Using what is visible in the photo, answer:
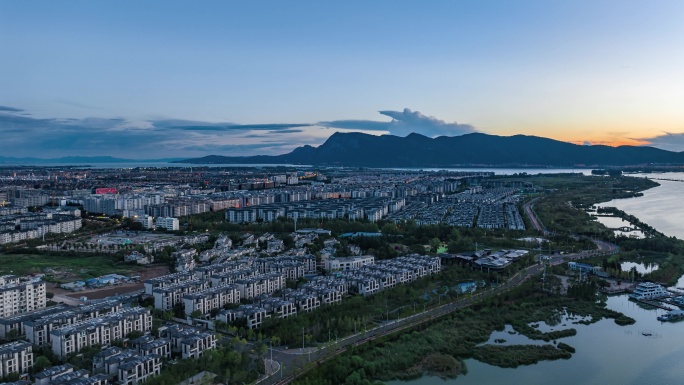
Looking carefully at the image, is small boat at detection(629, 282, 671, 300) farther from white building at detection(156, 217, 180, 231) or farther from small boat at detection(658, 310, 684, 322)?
white building at detection(156, 217, 180, 231)

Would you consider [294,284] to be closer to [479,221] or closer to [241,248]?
[241,248]

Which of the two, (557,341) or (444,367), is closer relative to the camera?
(444,367)

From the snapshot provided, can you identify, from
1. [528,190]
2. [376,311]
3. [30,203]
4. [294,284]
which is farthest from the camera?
[528,190]

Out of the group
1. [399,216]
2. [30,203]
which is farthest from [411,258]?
[30,203]

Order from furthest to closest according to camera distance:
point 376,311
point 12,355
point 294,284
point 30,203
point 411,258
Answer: point 30,203, point 411,258, point 294,284, point 376,311, point 12,355

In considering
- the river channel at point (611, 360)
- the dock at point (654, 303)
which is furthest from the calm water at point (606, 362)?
the dock at point (654, 303)

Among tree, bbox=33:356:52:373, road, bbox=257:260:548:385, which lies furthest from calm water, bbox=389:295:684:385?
tree, bbox=33:356:52:373

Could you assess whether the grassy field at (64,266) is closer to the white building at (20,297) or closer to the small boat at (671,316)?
the white building at (20,297)
